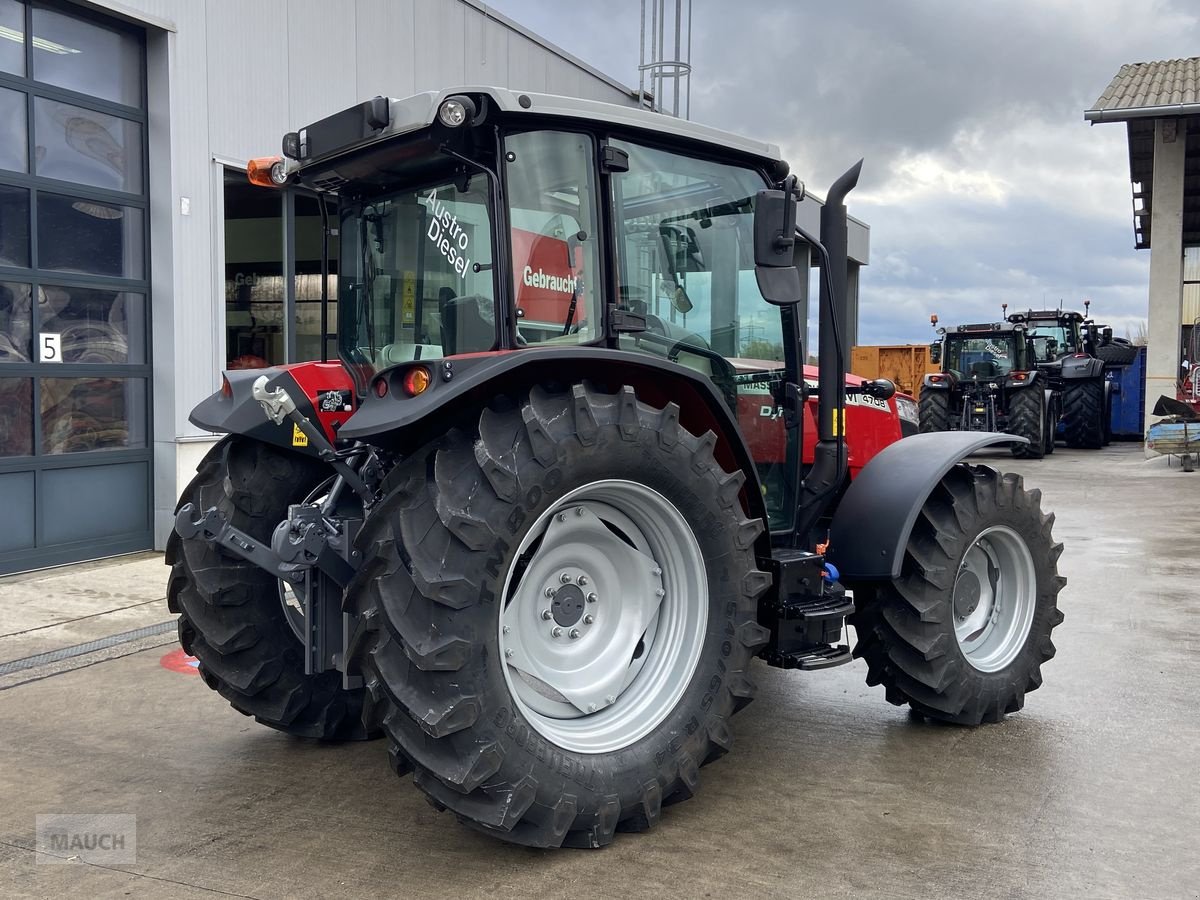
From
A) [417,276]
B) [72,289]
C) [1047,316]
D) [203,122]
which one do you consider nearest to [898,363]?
[1047,316]

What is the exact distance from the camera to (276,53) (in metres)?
9.48

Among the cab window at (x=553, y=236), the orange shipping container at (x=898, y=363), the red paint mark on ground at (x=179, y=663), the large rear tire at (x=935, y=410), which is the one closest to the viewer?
the cab window at (x=553, y=236)

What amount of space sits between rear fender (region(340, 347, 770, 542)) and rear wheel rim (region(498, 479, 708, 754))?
0.39 metres

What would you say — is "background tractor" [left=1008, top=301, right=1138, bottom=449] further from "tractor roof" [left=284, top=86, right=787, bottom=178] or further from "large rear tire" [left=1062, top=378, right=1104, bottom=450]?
"tractor roof" [left=284, top=86, right=787, bottom=178]

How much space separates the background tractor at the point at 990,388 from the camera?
18.4m

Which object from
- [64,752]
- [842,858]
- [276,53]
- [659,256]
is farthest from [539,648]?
[276,53]

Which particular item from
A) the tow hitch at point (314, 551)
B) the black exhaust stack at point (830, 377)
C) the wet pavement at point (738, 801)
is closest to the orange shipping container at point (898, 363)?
the wet pavement at point (738, 801)

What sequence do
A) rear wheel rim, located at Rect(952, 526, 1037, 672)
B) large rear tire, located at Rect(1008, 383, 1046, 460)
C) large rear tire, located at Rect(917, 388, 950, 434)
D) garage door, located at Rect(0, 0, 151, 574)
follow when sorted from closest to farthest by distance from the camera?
rear wheel rim, located at Rect(952, 526, 1037, 672), garage door, located at Rect(0, 0, 151, 574), large rear tire, located at Rect(1008, 383, 1046, 460), large rear tire, located at Rect(917, 388, 950, 434)

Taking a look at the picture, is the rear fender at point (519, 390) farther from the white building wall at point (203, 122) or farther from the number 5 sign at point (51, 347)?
the white building wall at point (203, 122)

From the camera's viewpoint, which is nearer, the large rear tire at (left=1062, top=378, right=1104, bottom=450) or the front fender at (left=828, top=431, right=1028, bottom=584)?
the front fender at (left=828, top=431, right=1028, bottom=584)

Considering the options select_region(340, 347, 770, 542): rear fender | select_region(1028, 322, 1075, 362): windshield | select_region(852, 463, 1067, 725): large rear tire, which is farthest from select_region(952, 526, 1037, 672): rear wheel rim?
select_region(1028, 322, 1075, 362): windshield

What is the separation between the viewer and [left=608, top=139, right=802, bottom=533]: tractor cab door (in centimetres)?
379

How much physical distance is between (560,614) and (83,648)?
3.68 metres

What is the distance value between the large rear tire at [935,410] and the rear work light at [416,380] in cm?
1657
